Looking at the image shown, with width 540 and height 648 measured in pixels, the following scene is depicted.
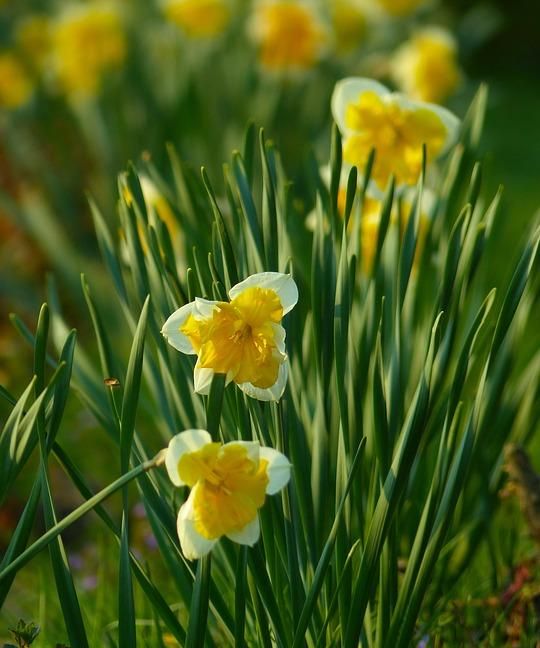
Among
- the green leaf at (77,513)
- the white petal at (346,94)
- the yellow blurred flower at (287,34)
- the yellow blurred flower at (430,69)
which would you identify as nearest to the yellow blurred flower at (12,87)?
the yellow blurred flower at (287,34)

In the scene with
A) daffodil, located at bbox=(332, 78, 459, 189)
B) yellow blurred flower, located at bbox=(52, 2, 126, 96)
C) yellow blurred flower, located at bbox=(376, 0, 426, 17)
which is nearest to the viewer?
daffodil, located at bbox=(332, 78, 459, 189)

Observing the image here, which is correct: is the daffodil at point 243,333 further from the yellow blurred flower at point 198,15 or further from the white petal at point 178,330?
the yellow blurred flower at point 198,15

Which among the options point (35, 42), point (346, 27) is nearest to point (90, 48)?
point (35, 42)

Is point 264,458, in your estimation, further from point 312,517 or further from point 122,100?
point 122,100

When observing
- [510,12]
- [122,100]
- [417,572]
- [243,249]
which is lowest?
[510,12]

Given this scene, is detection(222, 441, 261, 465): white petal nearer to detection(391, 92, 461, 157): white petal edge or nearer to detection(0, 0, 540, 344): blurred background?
detection(391, 92, 461, 157): white petal edge

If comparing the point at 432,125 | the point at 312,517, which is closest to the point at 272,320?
the point at 312,517

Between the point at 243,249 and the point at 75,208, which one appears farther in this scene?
the point at 75,208

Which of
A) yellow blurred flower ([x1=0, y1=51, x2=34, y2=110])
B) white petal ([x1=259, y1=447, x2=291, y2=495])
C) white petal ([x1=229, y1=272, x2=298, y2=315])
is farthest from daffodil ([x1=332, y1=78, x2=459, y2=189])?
yellow blurred flower ([x1=0, y1=51, x2=34, y2=110])
